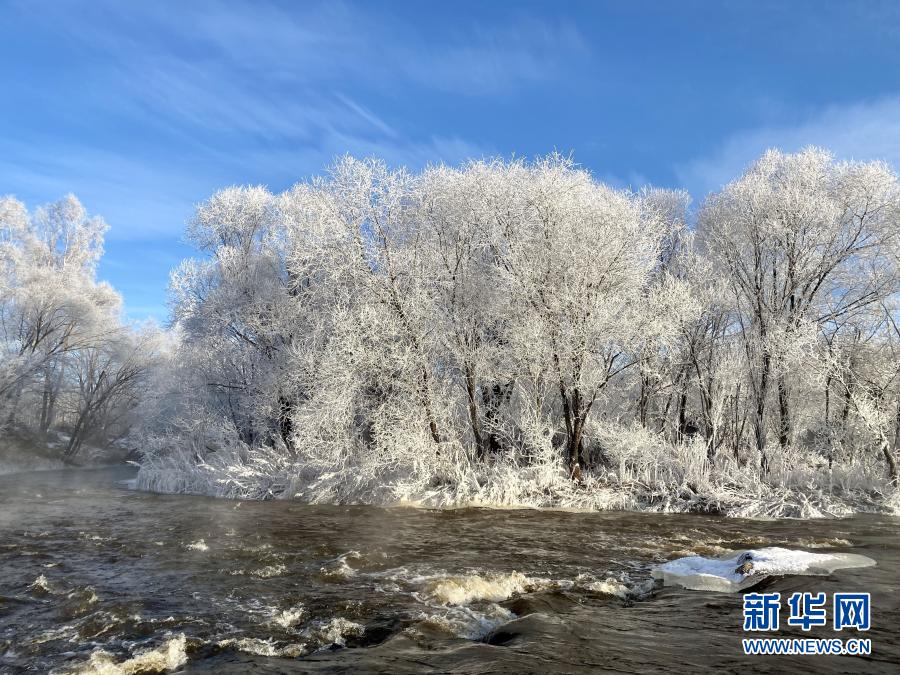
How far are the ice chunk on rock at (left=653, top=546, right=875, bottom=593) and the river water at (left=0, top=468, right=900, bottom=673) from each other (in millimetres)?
260

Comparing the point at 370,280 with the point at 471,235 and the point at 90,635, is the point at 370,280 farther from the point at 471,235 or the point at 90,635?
the point at 90,635

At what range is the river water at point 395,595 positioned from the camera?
529 centimetres

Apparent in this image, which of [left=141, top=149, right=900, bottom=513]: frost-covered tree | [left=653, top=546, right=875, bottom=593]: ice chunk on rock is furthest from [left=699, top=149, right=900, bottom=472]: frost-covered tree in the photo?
[left=653, top=546, right=875, bottom=593]: ice chunk on rock

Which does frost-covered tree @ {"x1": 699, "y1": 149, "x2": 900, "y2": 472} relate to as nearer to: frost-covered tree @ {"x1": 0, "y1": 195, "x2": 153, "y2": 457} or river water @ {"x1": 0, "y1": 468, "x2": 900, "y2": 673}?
river water @ {"x1": 0, "y1": 468, "x2": 900, "y2": 673}

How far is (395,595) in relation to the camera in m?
7.74

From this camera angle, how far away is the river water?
5.29 metres

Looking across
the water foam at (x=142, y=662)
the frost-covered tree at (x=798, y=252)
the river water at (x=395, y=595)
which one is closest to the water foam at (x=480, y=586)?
the river water at (x=395, y=595)

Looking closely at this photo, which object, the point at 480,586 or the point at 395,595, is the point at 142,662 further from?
the point at 480,586

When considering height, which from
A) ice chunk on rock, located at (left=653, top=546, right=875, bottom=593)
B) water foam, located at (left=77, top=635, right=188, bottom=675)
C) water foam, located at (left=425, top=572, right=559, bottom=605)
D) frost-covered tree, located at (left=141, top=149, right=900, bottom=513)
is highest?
frost-covered tree, located at (left=141, top=149, right=900, bottom=513)

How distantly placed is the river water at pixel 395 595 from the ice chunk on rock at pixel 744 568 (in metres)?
0.26

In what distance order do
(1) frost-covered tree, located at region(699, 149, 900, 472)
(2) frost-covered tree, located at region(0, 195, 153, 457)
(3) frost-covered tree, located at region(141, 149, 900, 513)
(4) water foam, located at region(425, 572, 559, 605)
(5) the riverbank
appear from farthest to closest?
(2) frost-covered tree, located at region(0, 195, 153, 457) < (1) frost-covered tree, located at region(699, 149, 900, 472) < (3) frost-covered tree, located at region(141, 149, 900, 513) < (5) the riverbank < (4) water foam, located at region(425, 572, 559, 605)

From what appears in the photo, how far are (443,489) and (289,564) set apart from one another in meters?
8.74

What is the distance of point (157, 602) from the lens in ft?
24.0

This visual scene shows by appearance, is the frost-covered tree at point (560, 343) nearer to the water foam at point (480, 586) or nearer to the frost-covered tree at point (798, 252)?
the frost-covered tree at point (798, 252)
